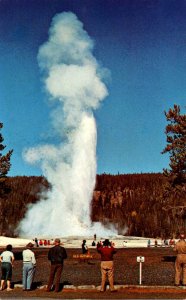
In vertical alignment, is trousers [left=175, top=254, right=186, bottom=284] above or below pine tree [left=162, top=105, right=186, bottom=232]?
below

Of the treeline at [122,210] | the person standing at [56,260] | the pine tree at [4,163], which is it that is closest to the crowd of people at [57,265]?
the person standing at [56,260]

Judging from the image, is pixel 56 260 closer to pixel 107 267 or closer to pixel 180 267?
pixel 107 267

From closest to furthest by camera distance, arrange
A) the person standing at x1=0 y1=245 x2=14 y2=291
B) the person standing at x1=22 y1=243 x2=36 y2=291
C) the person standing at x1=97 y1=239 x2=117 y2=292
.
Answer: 1. the person standing at x1=97 y1=239 x2=117 y2=292
2. the person standing at x1=22 y1=243 x2=36 y2=291
3. the person standing at x1=0 y1=245 x2=14 y2=291

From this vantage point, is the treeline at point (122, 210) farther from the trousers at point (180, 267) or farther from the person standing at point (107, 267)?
the person standing at point (107, 267)

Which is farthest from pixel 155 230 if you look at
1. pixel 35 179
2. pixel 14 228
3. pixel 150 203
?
pixel 35 179

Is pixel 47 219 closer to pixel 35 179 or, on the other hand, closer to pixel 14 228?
pixel 14 228


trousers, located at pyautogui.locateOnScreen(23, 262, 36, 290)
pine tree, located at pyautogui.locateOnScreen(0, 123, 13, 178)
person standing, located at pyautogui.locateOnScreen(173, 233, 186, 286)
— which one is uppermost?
pine tree, located at pyautogui.locateOnScreen(0, 123, 13, 178)

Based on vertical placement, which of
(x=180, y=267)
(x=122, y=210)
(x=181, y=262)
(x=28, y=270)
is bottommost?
(x=28, y=270)

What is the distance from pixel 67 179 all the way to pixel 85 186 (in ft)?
16.6

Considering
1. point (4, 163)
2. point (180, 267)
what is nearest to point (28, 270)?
point (180, 267)

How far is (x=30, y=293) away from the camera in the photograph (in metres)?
18.6

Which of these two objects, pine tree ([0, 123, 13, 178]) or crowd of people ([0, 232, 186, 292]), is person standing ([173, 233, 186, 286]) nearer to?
crowd of people ([0, 232, 186, 292])

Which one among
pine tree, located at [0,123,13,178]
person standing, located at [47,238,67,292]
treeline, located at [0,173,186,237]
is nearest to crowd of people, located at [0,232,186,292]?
person standing, located at [47,238,67,292]

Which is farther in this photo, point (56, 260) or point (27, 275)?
point (27, 275)
